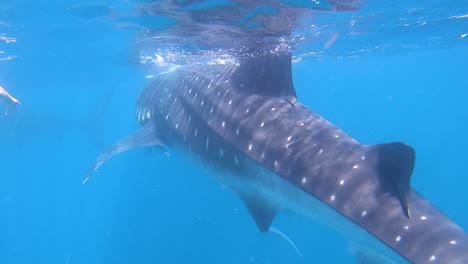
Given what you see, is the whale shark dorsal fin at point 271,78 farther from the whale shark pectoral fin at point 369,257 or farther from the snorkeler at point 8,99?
the snorkeler at point 8,99

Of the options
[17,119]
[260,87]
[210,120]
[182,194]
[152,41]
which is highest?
[260,87]

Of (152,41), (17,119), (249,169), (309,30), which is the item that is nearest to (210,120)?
(249,169)

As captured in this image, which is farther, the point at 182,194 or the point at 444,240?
the point at 182,194

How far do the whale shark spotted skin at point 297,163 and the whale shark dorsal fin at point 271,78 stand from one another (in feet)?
0.06

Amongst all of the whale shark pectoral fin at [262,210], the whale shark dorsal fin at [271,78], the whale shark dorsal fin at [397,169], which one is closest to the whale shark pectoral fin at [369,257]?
the whale shark dorsal fin at [397,169]

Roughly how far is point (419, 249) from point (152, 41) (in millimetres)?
13102

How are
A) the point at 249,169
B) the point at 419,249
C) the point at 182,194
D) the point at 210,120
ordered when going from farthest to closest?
1. the point at 182,194
2. the point at 210,120
3. the point at 249,169
4. the point at 419,249

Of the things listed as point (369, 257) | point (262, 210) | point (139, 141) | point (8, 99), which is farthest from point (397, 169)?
point (8, 99)

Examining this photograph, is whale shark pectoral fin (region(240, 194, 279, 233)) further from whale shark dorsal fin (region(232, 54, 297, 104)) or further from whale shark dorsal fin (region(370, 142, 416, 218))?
whale shark dorsal fin (region(370, 142, 416, 218))

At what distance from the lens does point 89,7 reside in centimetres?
1048

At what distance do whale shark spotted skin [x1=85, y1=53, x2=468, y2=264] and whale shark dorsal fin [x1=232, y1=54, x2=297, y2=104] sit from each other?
0.02 meters

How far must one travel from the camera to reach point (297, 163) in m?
4.46

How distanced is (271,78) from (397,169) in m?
3.26

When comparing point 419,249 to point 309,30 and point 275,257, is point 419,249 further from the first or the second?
point 275,257
